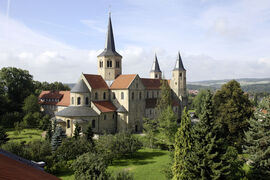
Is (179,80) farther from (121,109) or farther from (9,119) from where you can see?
(9,119)

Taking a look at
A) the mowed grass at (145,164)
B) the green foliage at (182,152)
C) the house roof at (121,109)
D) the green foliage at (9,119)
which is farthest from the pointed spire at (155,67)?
the green foliage at (182,152)

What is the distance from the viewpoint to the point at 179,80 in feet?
228

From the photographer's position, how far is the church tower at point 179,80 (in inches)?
2719

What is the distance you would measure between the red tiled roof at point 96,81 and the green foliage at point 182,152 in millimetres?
34821

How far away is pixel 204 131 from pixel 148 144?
21.2 meters

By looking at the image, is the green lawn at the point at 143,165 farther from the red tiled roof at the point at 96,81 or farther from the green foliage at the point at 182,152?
the red tiled roof at the point at 96,81

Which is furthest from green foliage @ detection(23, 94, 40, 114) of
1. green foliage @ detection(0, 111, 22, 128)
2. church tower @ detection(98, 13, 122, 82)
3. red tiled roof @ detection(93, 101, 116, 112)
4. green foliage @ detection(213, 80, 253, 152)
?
green foliage @ detection(213, 80, 253, 152)

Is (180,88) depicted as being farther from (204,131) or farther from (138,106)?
(204,131)

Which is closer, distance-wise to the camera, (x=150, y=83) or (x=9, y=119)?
(x=9, y=119)

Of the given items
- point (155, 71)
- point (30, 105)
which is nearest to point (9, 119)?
point (30, 105)

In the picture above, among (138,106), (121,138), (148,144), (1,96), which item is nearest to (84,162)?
(121,138)

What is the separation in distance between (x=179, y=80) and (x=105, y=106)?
1144 inches

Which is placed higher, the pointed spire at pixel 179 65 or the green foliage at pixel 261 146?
the pointed spire at pixel 179 65

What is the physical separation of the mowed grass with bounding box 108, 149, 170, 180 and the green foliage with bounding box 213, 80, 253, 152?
34.3 ft
